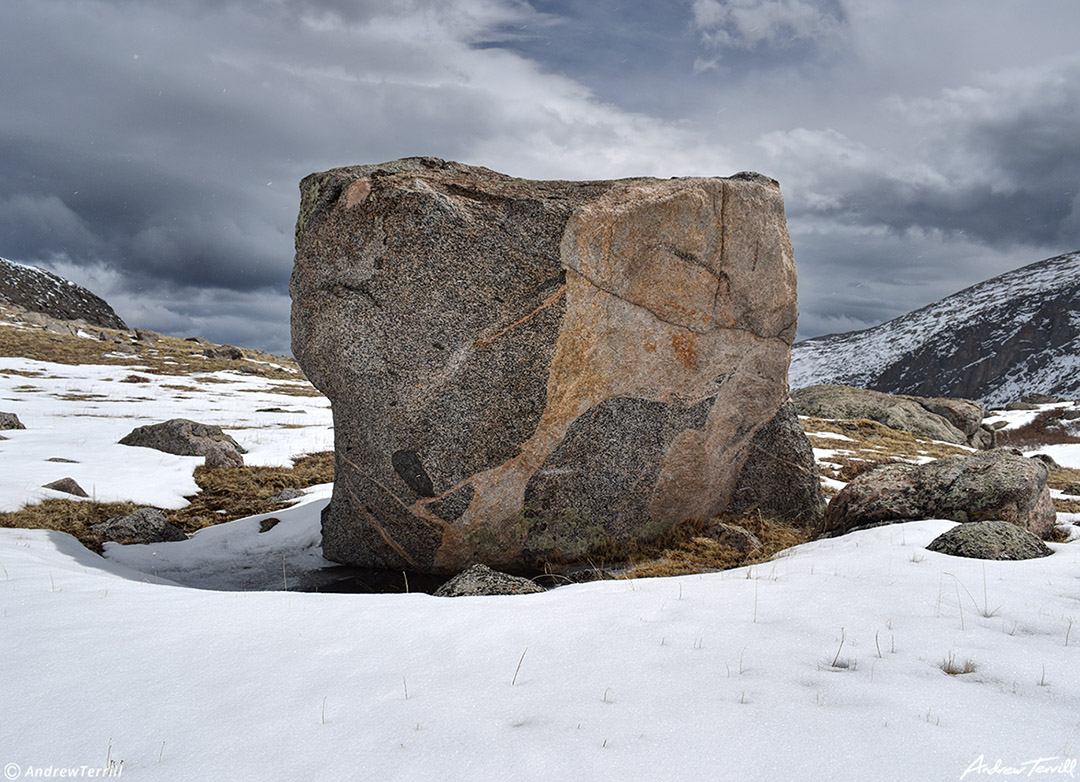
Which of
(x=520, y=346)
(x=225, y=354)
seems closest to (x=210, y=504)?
(x=520, y=346)

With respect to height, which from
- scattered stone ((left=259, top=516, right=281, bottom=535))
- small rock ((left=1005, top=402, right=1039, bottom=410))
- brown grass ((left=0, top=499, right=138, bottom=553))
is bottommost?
scattered stone ((left=259, top=516, right=281, bottom=535))

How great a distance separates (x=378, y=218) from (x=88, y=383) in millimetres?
26938

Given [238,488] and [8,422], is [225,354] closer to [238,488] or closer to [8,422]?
[8,422]

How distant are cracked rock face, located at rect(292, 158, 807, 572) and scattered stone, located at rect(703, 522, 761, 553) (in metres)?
0.46

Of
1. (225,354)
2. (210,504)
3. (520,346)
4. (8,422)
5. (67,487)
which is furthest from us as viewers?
(225,354)

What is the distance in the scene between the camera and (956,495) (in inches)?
265

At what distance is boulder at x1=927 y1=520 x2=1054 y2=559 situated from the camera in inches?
204

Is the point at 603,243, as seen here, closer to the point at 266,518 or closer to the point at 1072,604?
the point at 1072,604

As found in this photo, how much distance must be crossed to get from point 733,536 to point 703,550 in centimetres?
46

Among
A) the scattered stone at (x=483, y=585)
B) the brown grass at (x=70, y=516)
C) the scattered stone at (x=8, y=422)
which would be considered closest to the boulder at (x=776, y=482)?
the scattered stone at (x=483, y=585)

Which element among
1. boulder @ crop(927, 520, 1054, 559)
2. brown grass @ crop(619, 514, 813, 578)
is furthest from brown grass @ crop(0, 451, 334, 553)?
boulder @ crop(927, 520, 1054, 559)

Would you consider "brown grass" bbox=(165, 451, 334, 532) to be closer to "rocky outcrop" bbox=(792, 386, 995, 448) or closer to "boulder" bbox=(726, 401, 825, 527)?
"boulder" bbox=(726, 401, 825, 527)

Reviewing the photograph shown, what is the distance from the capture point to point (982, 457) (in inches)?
286

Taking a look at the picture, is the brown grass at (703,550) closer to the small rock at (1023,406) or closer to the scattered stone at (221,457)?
the scattered stone at (221,457)
